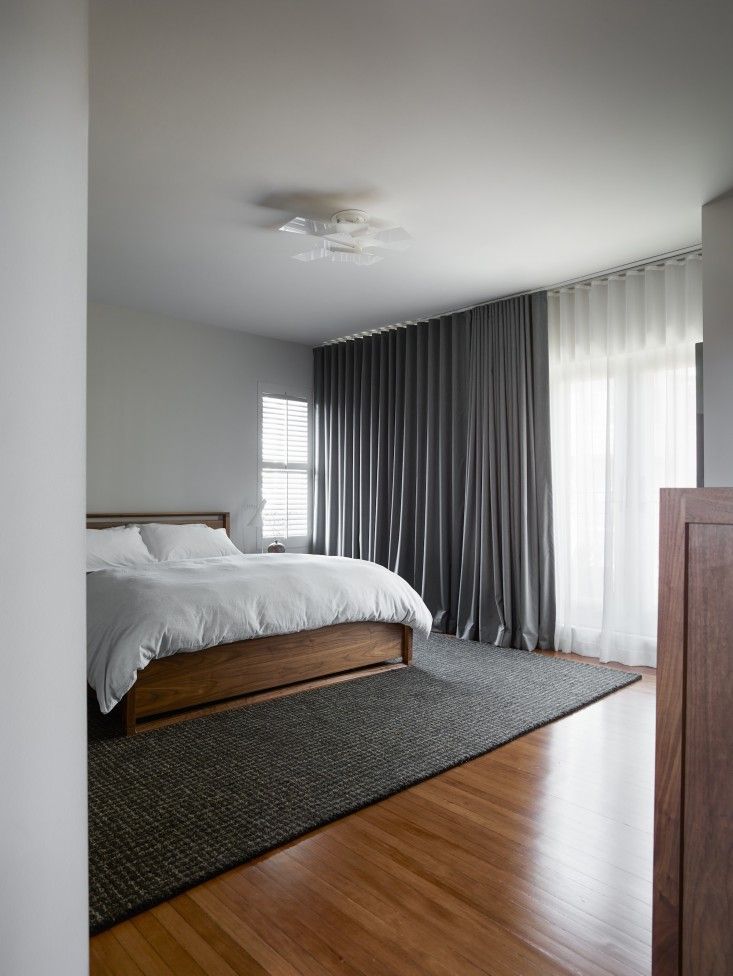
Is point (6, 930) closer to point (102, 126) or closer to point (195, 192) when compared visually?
point (102, 126)

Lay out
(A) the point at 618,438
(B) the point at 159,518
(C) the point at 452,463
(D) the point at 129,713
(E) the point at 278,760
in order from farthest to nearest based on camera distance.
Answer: (B) the point at 159,518 → (C) the point at 452,463 → (A) the point at 618,438 → (D) the point at 129,713 → (E) the point at 278,760

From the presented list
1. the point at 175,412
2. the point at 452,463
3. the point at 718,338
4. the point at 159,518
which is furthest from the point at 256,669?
the point at 718,338

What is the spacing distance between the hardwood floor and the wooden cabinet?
0.77m

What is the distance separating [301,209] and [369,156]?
0.61 meters

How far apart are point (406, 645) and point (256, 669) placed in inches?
42.9

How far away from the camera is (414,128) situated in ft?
8.51

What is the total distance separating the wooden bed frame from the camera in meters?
3.11

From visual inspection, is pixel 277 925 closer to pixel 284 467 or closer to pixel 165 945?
pixel 165 945

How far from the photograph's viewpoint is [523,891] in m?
1.86

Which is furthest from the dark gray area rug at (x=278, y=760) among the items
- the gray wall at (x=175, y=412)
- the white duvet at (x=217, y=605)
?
the gray wall at (x=175, y=412)

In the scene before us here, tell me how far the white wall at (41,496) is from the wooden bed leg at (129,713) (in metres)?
1.98

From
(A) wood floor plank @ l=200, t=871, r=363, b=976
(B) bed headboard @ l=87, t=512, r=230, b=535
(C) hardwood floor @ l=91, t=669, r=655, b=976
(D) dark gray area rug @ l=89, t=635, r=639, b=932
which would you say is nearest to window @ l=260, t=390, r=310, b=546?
(B) bed headboard @ l=87, t=512, r=230, b=535

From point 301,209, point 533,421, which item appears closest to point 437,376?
point 533,421

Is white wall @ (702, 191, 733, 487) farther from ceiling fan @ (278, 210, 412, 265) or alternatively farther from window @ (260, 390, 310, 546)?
window @ (260, 390, 310, 546)
